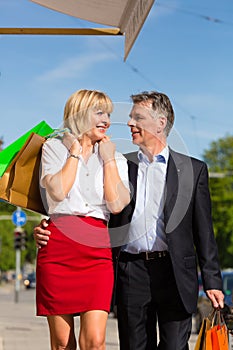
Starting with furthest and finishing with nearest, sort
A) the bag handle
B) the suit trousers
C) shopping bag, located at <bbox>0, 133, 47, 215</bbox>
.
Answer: the suit trousers < shopping bag, located at <bbox>0, 133, 47, 215</bbox> < the bag handle

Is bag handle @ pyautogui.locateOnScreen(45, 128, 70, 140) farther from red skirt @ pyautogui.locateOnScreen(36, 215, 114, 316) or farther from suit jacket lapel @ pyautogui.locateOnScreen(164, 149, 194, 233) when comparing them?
suit jacket lapel @ pyautogui.locateOnScreen(164, 149, 194, 233)

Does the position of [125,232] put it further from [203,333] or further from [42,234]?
[203,333]

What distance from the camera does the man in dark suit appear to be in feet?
17.2

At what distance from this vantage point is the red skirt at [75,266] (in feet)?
15.5

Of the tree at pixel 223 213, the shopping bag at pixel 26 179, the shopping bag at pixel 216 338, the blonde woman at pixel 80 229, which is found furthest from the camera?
the tree at pixel 223 213

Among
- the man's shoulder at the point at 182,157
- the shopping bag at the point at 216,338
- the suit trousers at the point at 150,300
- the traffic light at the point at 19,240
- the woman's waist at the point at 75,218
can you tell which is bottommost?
the shopping bag at the point at 216,338

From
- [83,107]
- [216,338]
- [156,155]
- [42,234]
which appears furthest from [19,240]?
[83,107]

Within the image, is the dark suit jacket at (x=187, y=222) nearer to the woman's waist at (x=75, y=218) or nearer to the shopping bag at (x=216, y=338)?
the shopping bag at (x=216, y=338)

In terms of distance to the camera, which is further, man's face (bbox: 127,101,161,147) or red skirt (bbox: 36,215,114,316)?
man's face (bbox: 127,101,161,147)

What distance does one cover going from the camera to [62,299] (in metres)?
4.76

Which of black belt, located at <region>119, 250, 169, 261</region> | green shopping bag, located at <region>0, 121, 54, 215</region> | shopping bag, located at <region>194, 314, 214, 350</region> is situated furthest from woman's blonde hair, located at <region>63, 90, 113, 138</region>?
shopping bag, located at <region>194, 314, 214, 350</region>

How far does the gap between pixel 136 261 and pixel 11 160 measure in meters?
0.94

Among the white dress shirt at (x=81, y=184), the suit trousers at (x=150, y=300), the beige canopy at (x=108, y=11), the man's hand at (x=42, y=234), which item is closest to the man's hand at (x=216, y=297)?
the suit trousers at (x=150, y=300)

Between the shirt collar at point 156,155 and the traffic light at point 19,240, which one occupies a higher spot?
the traffic light at point 19,240
